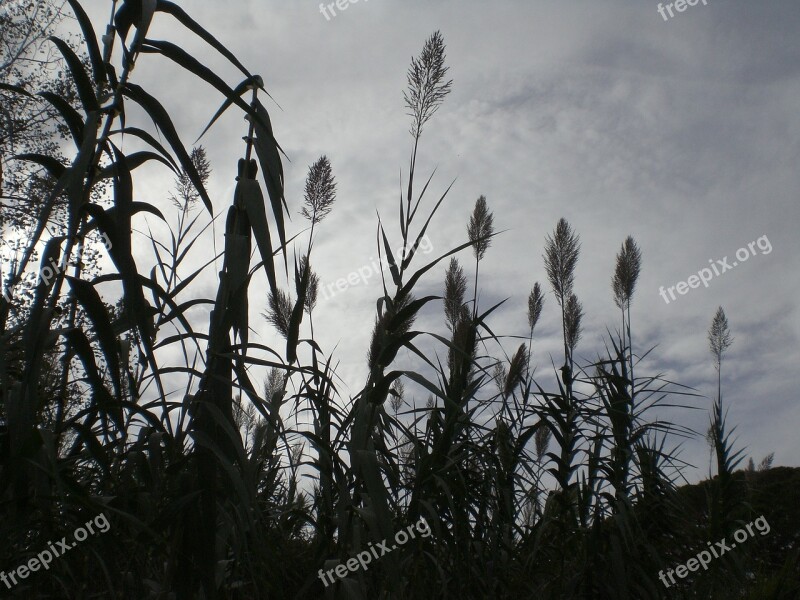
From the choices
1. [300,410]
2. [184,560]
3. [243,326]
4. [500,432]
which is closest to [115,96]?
[243,326]

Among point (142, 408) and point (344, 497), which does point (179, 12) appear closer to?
point (142, 408)

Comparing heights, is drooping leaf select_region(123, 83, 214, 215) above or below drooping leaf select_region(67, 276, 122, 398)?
above

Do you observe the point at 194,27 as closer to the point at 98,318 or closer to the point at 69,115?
the point at 69,115

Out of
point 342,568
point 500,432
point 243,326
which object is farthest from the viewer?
point 500,432

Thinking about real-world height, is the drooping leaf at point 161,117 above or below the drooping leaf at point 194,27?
below

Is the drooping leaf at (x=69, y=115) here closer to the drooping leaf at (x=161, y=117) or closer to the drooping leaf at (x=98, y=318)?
the drooping leaf at (x=161, y=117)

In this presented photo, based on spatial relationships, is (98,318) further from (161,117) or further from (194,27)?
(194,27)

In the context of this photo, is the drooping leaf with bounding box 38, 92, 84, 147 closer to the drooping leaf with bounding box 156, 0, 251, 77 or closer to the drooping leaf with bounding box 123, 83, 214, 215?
the drooping leaf with bounding box 123, 83, 214, 215

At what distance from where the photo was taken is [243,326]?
133cm

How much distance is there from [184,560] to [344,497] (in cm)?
37

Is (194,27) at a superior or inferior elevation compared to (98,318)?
superior

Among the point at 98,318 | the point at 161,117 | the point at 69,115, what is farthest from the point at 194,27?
the point at 98,318

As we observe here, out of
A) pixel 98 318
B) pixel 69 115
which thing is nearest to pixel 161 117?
pixel 69 115

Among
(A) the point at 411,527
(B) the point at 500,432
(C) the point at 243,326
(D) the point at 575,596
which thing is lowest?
(D) the point at 575,596
